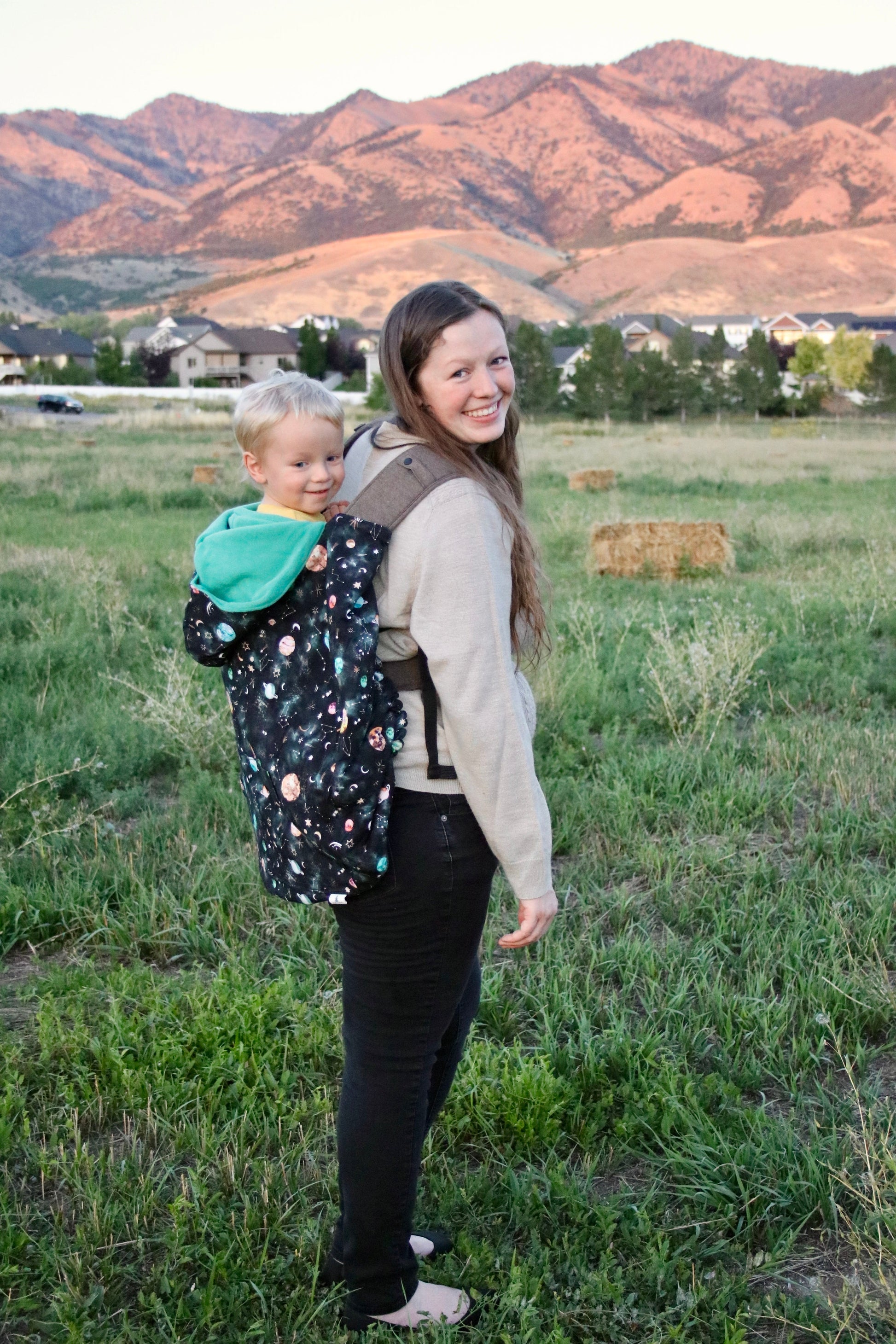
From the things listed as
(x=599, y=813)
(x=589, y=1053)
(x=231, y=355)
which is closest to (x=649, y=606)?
(x=599, y=813)

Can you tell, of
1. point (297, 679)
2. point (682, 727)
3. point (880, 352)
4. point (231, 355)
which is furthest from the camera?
point (231, 355)

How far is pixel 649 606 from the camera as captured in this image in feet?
29.4

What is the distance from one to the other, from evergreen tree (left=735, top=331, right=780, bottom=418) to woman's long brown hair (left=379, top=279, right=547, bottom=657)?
2264 inches

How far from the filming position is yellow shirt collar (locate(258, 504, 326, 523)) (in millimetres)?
2021

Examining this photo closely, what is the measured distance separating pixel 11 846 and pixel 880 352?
58457 millimetres

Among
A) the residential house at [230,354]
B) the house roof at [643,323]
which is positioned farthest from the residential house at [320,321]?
the house roof at [643,323]

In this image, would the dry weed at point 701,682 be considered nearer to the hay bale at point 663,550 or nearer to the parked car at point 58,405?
the hay bale at point 663,550

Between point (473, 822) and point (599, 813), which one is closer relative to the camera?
point (473, 822)

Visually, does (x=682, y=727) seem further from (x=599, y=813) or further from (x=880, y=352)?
(x=880, y=352)

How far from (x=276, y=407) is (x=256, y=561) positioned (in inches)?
11.6

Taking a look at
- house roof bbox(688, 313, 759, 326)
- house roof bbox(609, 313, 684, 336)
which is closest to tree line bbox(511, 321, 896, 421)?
house roof bbox(609, 313, 684, 336)

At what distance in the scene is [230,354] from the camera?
98.6 meters

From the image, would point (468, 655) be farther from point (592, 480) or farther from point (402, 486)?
point (592, 480)

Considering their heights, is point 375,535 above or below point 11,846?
above
